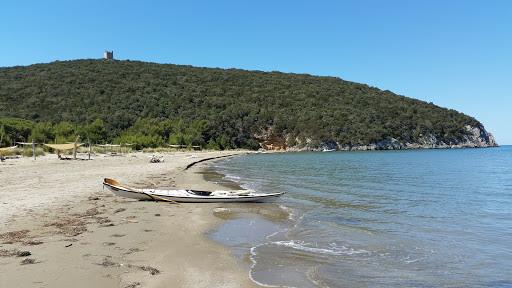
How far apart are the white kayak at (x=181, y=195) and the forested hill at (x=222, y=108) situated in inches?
2226

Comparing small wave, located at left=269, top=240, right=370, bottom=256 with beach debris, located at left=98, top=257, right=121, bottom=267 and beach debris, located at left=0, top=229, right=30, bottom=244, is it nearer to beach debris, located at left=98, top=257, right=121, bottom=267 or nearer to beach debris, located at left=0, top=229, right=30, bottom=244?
beach debris, located at left=98, top=257, right=121, bottom=267

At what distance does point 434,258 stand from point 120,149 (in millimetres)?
59131

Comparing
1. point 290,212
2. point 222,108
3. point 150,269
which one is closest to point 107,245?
point 150,269

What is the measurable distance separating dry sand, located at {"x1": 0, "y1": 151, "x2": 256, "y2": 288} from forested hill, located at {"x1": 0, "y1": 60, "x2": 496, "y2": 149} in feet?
193

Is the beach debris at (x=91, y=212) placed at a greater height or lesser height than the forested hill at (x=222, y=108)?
lesser

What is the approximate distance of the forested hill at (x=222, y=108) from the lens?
90500 mm

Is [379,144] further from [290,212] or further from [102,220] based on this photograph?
[102,220]

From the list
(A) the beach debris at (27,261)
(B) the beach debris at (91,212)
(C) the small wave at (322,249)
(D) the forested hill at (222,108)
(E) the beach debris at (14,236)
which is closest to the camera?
(A) the beach debris at (27,261)

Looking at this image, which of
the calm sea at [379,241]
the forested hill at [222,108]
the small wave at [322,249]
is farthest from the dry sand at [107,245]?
the forested hill at [222,108]

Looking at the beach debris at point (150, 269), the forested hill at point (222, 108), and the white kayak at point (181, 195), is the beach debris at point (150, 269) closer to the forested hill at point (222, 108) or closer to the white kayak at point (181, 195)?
the white kayak at point (181, 195)

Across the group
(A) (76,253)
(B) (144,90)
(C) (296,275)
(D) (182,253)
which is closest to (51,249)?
(A) (76,253)

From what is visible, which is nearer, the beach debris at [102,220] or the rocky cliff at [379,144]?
the beach debris at [102,220]

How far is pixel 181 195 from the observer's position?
16703mm

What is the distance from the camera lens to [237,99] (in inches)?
4835
